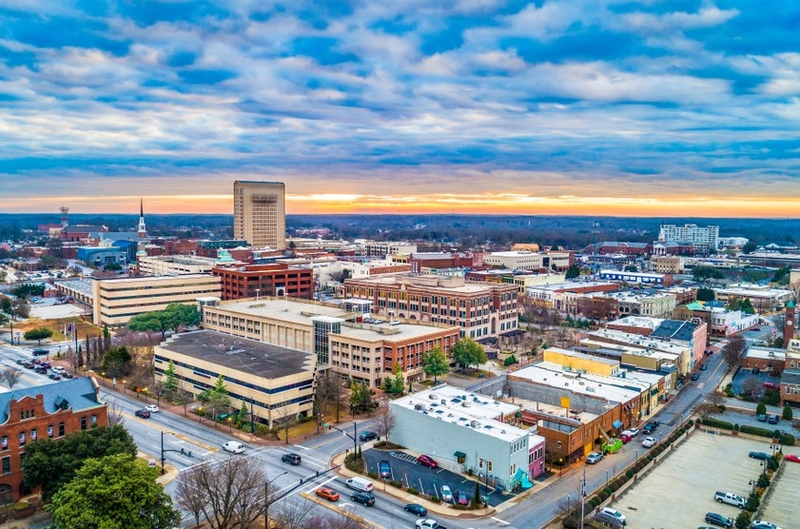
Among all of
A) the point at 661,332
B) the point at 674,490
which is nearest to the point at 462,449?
the point at 674,490

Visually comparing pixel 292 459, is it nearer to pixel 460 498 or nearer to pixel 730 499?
pixel 460 498

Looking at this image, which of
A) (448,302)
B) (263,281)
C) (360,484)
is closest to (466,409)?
(360,484)

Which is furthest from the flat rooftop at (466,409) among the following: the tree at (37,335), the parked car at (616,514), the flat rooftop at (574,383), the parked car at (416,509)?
the tree at (37,335)

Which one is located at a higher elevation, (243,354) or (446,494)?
(243,354)

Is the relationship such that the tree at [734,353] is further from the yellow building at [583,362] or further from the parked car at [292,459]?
the parked car at [292,459]

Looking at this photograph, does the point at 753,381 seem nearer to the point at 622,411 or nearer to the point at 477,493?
the point at 622,411

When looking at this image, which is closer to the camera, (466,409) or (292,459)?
(292,459)
